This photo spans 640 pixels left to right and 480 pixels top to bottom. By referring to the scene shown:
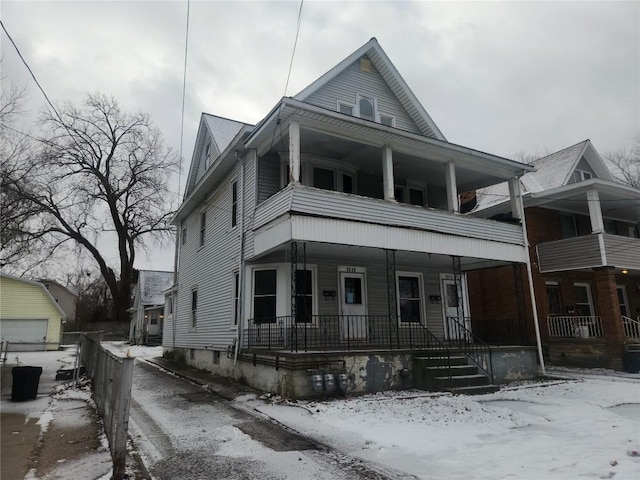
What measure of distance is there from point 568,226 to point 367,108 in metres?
11.8

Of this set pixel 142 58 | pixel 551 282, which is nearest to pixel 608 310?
pixel 551 282

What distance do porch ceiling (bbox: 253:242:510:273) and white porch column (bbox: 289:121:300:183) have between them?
1717 millimetres

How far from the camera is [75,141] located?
36.1m

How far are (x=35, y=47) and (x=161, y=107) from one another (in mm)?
8426

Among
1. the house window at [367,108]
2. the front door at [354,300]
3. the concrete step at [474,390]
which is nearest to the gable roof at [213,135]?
the house window at [367,108]

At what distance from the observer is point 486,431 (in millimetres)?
6863

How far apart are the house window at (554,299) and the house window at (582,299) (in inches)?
39.7

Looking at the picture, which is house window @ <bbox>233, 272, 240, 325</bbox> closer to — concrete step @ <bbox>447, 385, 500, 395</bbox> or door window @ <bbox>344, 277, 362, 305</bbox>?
door window @ <bbox>344, 277, 362, 305</bbox>

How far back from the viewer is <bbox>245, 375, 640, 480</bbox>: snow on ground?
512 centimetres

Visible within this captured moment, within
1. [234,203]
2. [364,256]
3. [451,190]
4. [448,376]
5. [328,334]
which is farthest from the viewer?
[234,203]

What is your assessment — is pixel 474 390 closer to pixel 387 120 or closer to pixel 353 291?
pixel 353 291

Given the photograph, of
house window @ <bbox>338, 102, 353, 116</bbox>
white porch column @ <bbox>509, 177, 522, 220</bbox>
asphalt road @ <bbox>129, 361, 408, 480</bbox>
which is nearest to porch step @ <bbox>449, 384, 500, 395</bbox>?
asphalt road @ <bbox>129, 361, 408, 480</bbox>

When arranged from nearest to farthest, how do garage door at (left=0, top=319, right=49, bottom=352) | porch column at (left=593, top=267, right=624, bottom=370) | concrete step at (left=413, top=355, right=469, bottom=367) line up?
concrete step at (left=413, top=355, right=469, bottom=367) < porch column at (left=593, top=267, right=624, bottom=370) < garage door at (left=0, top=319, right=49, bottom=352)

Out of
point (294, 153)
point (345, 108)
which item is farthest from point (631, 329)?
point (294, 153)
